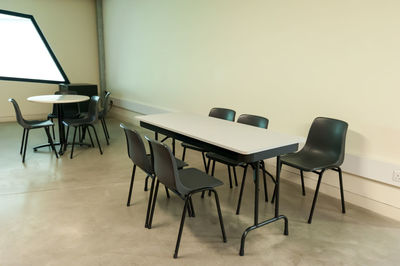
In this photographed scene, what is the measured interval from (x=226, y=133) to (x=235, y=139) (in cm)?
23

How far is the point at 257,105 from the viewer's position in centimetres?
404

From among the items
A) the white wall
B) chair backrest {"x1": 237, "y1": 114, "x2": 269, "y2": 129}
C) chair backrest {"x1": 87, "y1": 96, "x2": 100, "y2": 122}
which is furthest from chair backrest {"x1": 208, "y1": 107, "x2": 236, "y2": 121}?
chair backrest {"x1": 87, "y1": 96, "x2": 100, "y2": 122}

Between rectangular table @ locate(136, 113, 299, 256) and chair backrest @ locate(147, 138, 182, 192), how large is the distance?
378 mm

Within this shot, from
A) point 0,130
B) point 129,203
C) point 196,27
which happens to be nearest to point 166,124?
point 129,203

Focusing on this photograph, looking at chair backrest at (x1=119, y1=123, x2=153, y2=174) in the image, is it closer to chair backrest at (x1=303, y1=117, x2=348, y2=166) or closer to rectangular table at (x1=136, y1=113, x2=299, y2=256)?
rectangular table at (x1=136, y1=113, x2=299, y2=256)

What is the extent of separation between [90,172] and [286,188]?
97.7 inches

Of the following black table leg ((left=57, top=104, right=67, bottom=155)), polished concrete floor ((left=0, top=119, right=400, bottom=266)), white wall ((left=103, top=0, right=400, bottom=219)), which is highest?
white wall ((left=103, top=0, right=400, bottom=219))

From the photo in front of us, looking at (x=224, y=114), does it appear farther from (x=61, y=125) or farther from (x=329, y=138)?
(x=61, y=125)

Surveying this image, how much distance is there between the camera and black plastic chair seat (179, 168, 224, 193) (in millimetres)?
2213

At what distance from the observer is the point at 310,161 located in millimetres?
2893

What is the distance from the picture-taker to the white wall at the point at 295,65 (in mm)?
2809

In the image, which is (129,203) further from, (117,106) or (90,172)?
(117,106)

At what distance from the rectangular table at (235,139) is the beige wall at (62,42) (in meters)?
5.54

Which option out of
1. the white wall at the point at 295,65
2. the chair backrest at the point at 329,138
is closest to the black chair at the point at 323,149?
the chair backrest at the point at 329,138
